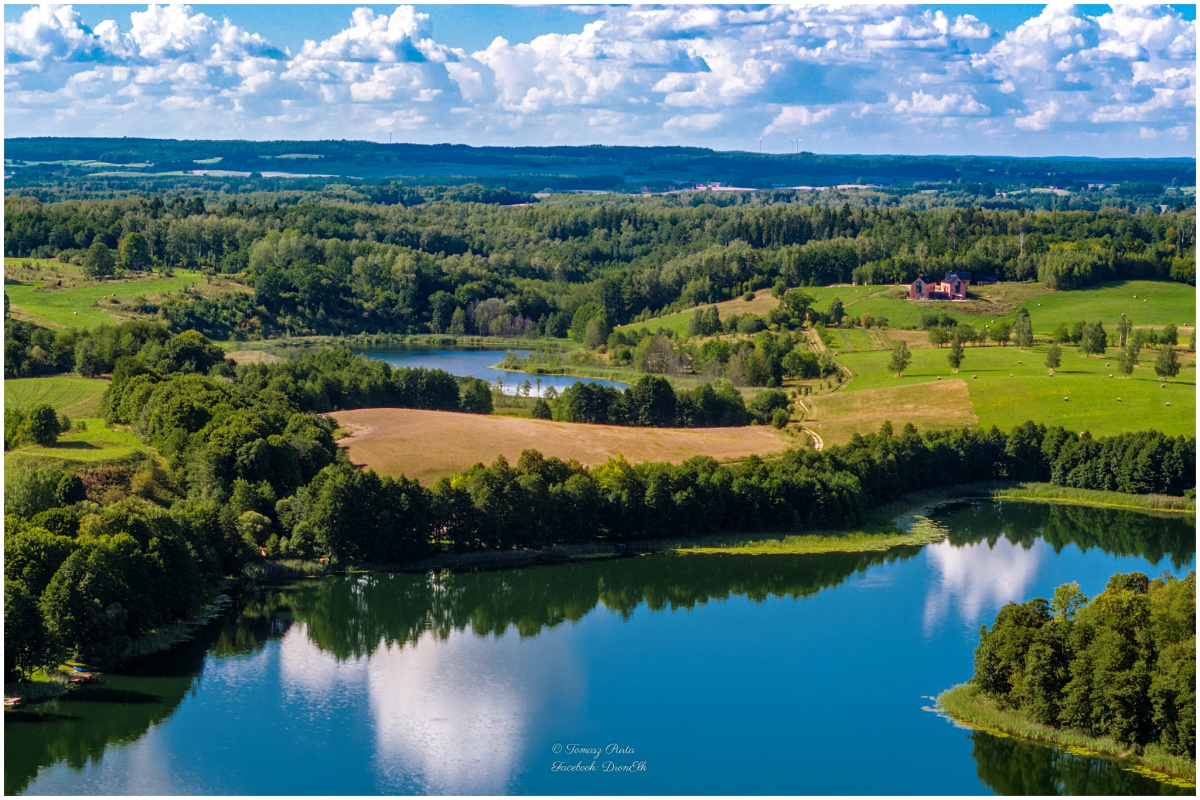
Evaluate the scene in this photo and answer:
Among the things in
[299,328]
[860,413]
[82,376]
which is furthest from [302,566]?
[299,328]

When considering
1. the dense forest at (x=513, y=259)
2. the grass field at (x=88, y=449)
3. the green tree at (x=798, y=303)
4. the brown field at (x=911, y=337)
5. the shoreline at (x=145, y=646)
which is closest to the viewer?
the shoreline at (x=145, y=646)

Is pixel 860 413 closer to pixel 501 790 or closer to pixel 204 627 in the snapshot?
pixel 204 627

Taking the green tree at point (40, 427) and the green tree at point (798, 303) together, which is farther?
the green tree at point (798, 303)

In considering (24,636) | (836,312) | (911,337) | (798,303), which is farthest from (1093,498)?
(24,636)

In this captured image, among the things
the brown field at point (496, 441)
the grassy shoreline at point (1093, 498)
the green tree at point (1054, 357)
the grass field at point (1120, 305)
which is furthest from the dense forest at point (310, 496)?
the grass field at point (1120, 305)

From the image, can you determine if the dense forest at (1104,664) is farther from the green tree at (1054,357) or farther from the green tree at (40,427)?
the green tree at (1054,357)

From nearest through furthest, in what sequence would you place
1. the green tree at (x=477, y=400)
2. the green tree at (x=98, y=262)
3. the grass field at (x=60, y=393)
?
the grass field at (x=60, y=393) < the green tree at (x=477, y=400) < the green tree at (x=98, y=262)

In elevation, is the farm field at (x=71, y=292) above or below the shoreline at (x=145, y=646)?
above

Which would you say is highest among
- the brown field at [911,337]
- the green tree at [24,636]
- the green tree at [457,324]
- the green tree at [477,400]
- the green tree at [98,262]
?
the green tree at [98,262]
